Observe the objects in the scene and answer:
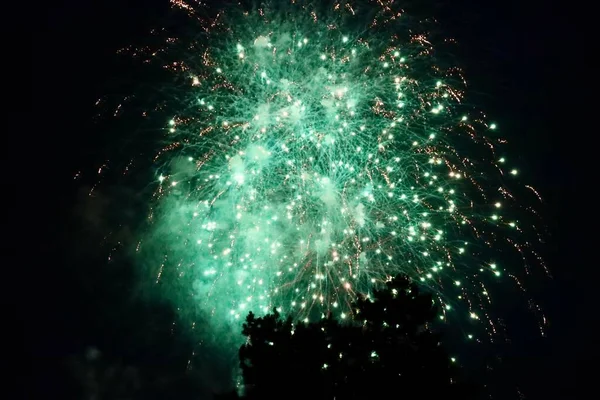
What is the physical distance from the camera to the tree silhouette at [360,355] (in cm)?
717

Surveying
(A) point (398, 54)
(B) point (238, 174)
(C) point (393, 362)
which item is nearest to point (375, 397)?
(C) point (393, 362)

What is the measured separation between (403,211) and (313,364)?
579 centimetres

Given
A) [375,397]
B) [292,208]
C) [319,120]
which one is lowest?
[375,397]

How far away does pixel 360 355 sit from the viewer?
7.69 m

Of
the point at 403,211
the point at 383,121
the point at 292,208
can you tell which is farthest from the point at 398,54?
the point at 292,208

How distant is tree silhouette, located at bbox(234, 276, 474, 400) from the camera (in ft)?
23.5

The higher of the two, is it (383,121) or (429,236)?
(383,121)

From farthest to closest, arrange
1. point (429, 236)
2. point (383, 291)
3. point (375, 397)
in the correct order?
point (429, 236) → point (383, 291) → point (375, 397)

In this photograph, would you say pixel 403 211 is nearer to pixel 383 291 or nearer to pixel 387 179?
pixel 387 179

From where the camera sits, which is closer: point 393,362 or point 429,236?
point 393,362

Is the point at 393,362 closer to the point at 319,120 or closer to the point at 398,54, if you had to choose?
the point at 319,120

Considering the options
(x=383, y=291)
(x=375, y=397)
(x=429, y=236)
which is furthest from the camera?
(x=429, y=236)

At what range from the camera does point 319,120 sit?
12461mm

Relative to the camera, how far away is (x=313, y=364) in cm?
739
